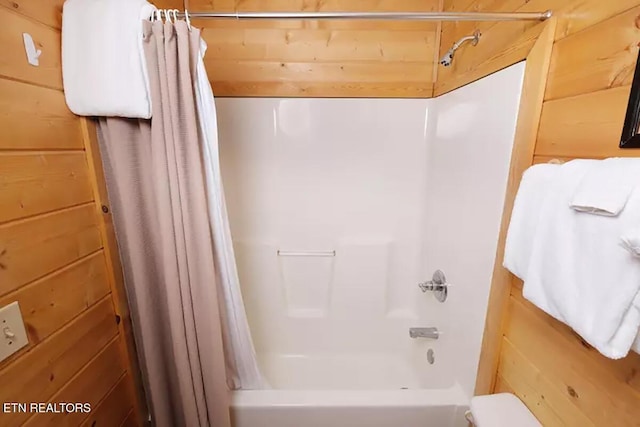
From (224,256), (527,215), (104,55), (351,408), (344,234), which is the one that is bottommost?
(351,408)

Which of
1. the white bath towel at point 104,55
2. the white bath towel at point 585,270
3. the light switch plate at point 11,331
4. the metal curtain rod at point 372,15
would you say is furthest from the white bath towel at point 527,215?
the light switch plate at point 11,331

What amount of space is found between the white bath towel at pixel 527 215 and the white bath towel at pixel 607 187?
0.10 m

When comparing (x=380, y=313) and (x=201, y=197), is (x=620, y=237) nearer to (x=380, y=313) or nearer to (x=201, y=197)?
(x=201, y=197)

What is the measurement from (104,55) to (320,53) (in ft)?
3.53

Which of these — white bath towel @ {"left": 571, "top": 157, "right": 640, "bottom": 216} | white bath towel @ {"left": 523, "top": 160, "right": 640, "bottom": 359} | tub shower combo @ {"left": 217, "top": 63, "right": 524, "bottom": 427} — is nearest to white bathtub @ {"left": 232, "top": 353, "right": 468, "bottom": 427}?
tub shower combo @ {"left": 217, "top": 63, "right": 524, "bottom": 427}

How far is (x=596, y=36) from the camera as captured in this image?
628 mm

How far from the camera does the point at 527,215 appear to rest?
0.70 metres

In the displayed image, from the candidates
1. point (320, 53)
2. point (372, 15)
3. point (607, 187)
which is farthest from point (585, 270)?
point (320, 53)

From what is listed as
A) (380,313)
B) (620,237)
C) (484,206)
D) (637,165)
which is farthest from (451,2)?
(380,313)

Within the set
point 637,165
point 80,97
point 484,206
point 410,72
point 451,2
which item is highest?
point 451,2

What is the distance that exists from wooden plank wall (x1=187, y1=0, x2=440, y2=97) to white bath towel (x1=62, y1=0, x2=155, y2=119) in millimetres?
792

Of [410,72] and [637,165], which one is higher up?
[410,72]

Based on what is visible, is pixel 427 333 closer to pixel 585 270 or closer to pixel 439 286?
pixel 439 286

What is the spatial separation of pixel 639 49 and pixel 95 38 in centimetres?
130
